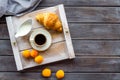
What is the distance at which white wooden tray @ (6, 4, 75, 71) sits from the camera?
1.24 meters

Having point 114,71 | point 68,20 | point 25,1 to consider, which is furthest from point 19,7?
point 114,71

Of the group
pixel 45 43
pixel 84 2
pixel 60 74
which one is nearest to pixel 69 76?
pixel 60 74

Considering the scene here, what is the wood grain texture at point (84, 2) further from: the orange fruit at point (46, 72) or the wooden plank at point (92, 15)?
the orange fruit at point (46, 72)

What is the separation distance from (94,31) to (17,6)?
30 cm

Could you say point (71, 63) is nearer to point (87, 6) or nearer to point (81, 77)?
point (81, 77)

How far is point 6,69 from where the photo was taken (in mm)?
1255

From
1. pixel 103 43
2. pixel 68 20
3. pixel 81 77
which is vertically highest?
pixel 68 20

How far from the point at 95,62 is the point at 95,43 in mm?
72

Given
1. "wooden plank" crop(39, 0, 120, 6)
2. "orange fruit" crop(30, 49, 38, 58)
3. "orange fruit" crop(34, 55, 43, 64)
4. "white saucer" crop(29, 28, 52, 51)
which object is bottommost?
"orange fruit" crop(34, 55, 43, 64)

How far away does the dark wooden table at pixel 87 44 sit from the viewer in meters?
1.25

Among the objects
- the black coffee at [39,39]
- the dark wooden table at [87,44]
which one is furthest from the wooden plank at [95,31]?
the black coffee at [39,39]

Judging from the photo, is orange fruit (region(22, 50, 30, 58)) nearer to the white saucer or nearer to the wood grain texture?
the white saucer

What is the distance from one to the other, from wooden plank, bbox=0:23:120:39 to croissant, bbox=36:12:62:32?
6cm

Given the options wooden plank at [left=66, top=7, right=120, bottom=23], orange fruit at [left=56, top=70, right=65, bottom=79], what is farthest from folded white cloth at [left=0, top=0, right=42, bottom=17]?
orange fruit at [left=56, top=70, right=65, bottom=79]
